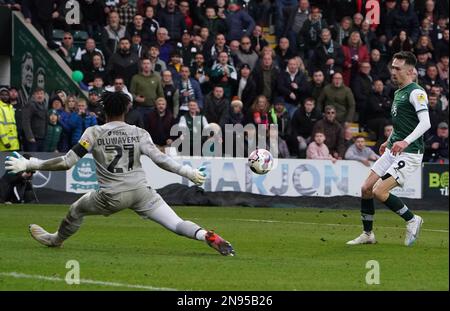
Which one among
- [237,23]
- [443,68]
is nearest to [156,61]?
[237,23]

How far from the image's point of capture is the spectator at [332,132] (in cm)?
2400

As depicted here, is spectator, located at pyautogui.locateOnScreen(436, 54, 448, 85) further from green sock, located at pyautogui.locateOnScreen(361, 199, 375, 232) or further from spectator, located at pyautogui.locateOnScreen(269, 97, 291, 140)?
green sock, located at pyautogui.locateOnScreen(361, 199, 375, 232)

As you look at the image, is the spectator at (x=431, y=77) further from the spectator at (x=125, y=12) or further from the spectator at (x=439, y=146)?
the spectator at (x=125, y=12)

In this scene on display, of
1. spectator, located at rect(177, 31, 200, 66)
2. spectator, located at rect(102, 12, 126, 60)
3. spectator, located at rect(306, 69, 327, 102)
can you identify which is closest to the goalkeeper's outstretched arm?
spectator, located at rect(102, 12, 126, 60)

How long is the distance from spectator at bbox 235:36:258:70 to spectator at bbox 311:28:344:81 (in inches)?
68.5

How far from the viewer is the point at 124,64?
24.0 m

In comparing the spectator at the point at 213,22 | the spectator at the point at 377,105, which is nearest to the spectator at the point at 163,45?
the spectator at the point at 213,22

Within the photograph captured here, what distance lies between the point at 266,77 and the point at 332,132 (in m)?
2.20

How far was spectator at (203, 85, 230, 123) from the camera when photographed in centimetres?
2361

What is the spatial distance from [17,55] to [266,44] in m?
6.11

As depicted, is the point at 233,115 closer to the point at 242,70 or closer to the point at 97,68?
the point at 242,70

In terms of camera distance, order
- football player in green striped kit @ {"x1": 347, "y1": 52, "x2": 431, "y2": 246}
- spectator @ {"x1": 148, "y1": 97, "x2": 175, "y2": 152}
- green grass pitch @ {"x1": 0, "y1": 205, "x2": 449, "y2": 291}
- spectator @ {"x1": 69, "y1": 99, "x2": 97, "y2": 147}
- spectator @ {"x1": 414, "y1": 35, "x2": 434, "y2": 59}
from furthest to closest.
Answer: spectator @ {"x1": 414, "y1": 35, "x2": 434, "y2": 59} < spectator @ {"x1": 148, "y1": 97, "x2": 175, "y2": 152} < spectator @ {"x1": 69, "y1": 99, "x2": 97, "y2": 147} < football player in green striped kit @ {"x1": 347, "y1": 52, "x2": 431, "y2": 246} < green grass pitch @ {"x1": 0, "y1": 205, "x2": 449, "y2": 291}
